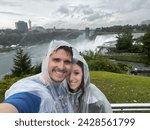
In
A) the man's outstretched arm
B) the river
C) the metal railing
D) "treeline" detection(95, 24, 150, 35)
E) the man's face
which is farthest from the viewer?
"treeline" detection(95, 24, 150, 35)

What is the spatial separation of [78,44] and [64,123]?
456 millimetres

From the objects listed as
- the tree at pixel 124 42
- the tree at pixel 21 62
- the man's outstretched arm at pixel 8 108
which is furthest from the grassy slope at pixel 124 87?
the man's outstretched arm at pixel 8 108

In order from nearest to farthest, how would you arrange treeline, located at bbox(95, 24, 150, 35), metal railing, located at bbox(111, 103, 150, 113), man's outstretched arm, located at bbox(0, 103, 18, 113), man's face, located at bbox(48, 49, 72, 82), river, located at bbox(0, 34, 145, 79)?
man's outstretched arm, located at bbox(0, 103, 18, 113), man's face, located at bbox(48, 49, 72, 82), metal railing, located at bbox(111, 103, 150, 113), river, located at bbox(0, 34, 145, 79), treeline, located at bbox(95, 24, 150, 35)

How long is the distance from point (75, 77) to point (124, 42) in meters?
0.54

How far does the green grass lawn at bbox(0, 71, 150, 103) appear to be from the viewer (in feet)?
6.79

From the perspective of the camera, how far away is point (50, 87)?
159 centimetres

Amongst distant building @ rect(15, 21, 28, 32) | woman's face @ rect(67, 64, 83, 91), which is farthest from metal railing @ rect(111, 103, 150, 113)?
distant building @ rect(15, 21, 28, 32)

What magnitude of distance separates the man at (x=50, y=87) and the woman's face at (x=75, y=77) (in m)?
0.03

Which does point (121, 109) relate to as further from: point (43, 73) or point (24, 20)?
point (24, 20)

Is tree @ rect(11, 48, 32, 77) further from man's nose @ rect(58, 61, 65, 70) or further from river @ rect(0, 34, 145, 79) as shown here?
man's nose @ rect(58, 61, 65, 70)

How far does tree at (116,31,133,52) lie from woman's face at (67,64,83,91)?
49cm

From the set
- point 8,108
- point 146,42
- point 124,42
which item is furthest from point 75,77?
point 146,42

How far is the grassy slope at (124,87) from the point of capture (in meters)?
2.08

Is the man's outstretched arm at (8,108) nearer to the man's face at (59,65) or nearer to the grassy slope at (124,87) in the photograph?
the man's face at (59,65)
